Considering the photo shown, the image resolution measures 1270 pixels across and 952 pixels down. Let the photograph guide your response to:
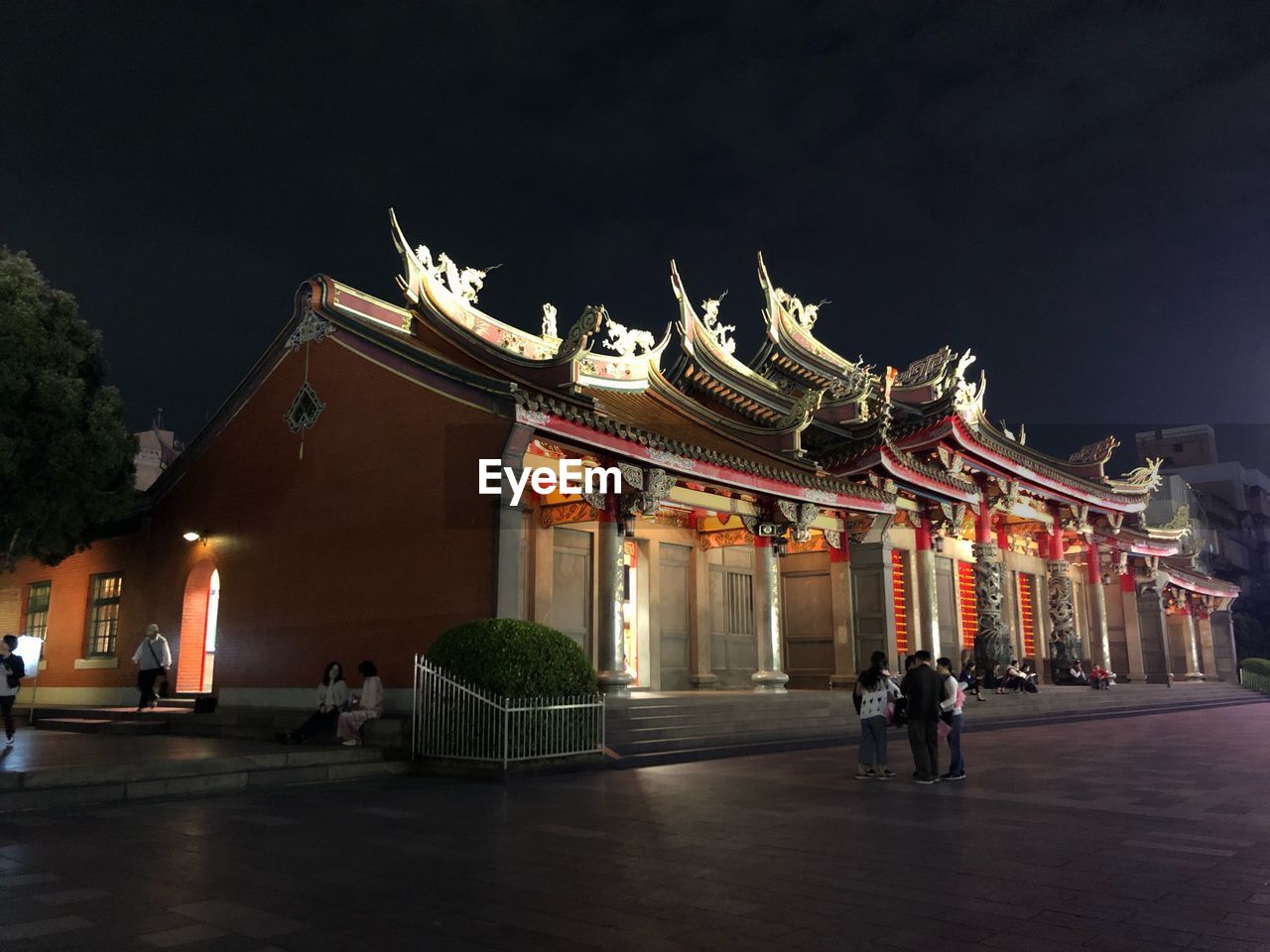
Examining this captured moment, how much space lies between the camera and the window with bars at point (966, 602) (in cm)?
2548

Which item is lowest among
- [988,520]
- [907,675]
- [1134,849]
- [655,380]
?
[1134,849]

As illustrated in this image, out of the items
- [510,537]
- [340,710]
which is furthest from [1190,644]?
[340,710]

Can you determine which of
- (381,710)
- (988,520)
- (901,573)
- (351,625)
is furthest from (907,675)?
(988,520)

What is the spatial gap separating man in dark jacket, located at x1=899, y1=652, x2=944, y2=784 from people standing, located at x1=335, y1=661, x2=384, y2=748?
6.85 metres

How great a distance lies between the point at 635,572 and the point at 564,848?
12595mm

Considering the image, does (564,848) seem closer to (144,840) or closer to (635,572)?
(144,840)

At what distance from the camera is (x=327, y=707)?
1263 centimetres

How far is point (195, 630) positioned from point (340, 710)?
7406 mm

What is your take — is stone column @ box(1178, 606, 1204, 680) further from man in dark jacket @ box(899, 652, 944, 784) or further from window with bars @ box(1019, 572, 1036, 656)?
man in dark jacket @ box(899, 652, 944, 784)

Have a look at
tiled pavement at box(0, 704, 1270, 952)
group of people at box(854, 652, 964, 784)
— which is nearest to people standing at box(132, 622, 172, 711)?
tiled pavement at box(0, 704, 1270, 952)

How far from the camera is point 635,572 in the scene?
1922 centimetres

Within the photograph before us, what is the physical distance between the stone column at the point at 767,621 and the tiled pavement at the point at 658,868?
7.86 m

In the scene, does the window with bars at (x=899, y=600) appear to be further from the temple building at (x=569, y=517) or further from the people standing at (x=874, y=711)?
the people standing at (x=874, y=711)

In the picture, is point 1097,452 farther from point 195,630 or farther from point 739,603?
point 195,630
